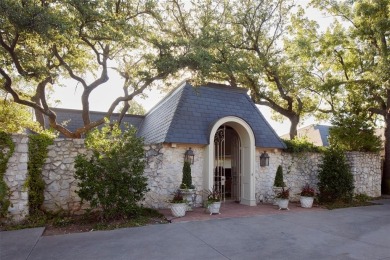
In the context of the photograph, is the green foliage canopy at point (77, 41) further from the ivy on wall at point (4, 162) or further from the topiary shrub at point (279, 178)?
the topiary shrub at point (279, 178)

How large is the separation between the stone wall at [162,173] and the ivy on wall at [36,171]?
20 cm

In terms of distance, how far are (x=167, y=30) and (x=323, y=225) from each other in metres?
11.1

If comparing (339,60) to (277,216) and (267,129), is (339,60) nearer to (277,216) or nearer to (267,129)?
(267,129)

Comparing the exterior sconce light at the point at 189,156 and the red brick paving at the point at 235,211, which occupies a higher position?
the exterior sconce light at the point at 189,156

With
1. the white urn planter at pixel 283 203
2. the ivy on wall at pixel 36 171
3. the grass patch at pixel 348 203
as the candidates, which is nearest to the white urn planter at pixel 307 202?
the grass patch at pixel 348 203

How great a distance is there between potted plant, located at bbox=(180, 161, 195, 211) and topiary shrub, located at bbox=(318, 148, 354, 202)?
5.39m

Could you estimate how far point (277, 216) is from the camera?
7.98 meters

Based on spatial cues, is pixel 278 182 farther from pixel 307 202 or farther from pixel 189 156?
pixel 189 156

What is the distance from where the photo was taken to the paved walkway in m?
4.69

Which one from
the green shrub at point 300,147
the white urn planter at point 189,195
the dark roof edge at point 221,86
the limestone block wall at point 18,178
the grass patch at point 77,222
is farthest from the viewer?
the dark roof edge at point 221,86

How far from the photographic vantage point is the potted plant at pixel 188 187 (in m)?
8.48

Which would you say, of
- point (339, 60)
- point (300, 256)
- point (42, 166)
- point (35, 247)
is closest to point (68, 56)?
point (42, 166)

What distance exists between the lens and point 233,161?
11039mm

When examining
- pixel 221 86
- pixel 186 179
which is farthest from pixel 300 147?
pixel 186 179
